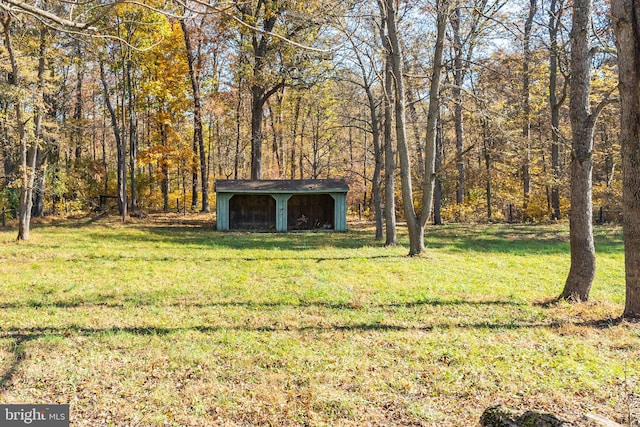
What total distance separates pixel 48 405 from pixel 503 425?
3440mm

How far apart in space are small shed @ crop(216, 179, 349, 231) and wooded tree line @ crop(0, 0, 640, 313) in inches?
83.4

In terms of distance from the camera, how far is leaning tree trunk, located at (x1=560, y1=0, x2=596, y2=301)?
5.99 meters

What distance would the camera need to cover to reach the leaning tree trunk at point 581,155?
599cm

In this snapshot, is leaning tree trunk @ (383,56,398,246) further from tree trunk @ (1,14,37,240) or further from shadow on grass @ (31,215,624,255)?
tree trunk @ (1,14,37,240)

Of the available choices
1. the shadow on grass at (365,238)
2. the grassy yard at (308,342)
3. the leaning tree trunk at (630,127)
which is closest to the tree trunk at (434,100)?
the grassy yard at (308,342)

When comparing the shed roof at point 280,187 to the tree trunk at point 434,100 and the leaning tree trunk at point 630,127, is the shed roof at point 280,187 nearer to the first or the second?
the tree trunk at point 434,100

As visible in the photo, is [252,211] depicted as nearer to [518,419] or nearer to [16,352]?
[16,352]

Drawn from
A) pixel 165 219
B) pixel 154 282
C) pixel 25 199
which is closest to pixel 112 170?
pixel 165 219

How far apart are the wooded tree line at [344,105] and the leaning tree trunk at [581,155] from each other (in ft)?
0.06

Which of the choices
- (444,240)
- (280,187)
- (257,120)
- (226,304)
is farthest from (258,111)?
(226,304)

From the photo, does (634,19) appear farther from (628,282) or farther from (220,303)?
(220,303)

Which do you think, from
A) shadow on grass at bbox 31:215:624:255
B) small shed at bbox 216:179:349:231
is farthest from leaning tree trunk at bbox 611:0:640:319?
small shed at bbox 216:179:349:231

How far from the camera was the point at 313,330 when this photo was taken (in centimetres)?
518

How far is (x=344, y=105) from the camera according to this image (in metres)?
16.6
